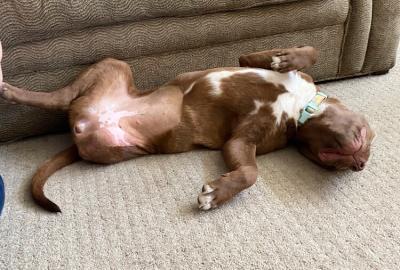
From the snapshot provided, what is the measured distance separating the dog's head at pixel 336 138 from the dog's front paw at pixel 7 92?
111cm

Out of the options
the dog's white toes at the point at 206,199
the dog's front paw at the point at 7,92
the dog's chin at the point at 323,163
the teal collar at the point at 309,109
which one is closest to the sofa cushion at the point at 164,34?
the dog's front paw at the point at 7,92

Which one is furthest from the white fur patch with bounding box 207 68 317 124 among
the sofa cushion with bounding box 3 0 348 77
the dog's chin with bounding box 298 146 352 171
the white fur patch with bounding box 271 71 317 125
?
the sofa cushion with bounding box 3 0 348 77

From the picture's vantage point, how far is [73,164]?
1697 millimetres

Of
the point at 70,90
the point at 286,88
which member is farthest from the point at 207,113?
the point at 70,90

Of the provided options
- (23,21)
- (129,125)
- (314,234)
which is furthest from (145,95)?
(314,234)

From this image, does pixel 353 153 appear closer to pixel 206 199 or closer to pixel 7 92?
pixel 206 199

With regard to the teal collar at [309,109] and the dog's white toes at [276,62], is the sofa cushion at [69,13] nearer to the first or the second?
the dog's white toes at [276,62]

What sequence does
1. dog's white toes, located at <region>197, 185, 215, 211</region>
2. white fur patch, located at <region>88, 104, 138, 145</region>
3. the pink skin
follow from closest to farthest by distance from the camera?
1. dog's white toes, located at <region>197, 185, 215, 211</region>
2. the pink skin
3. white fur patch, located at <region>88, 104, 138, 145</region>

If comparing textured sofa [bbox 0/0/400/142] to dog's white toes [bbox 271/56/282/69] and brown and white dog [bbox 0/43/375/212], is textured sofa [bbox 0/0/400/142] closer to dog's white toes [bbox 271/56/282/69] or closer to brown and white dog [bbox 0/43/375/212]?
brown and white dog [bbox 0/43/375/212]

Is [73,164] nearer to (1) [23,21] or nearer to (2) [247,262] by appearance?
(1) [23,21]

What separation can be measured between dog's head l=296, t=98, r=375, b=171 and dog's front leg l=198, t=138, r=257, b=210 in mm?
226

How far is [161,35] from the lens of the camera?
6.08 feet

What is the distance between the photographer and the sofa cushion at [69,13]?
5.28 ft

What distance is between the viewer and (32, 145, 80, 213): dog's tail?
4.68 feet
